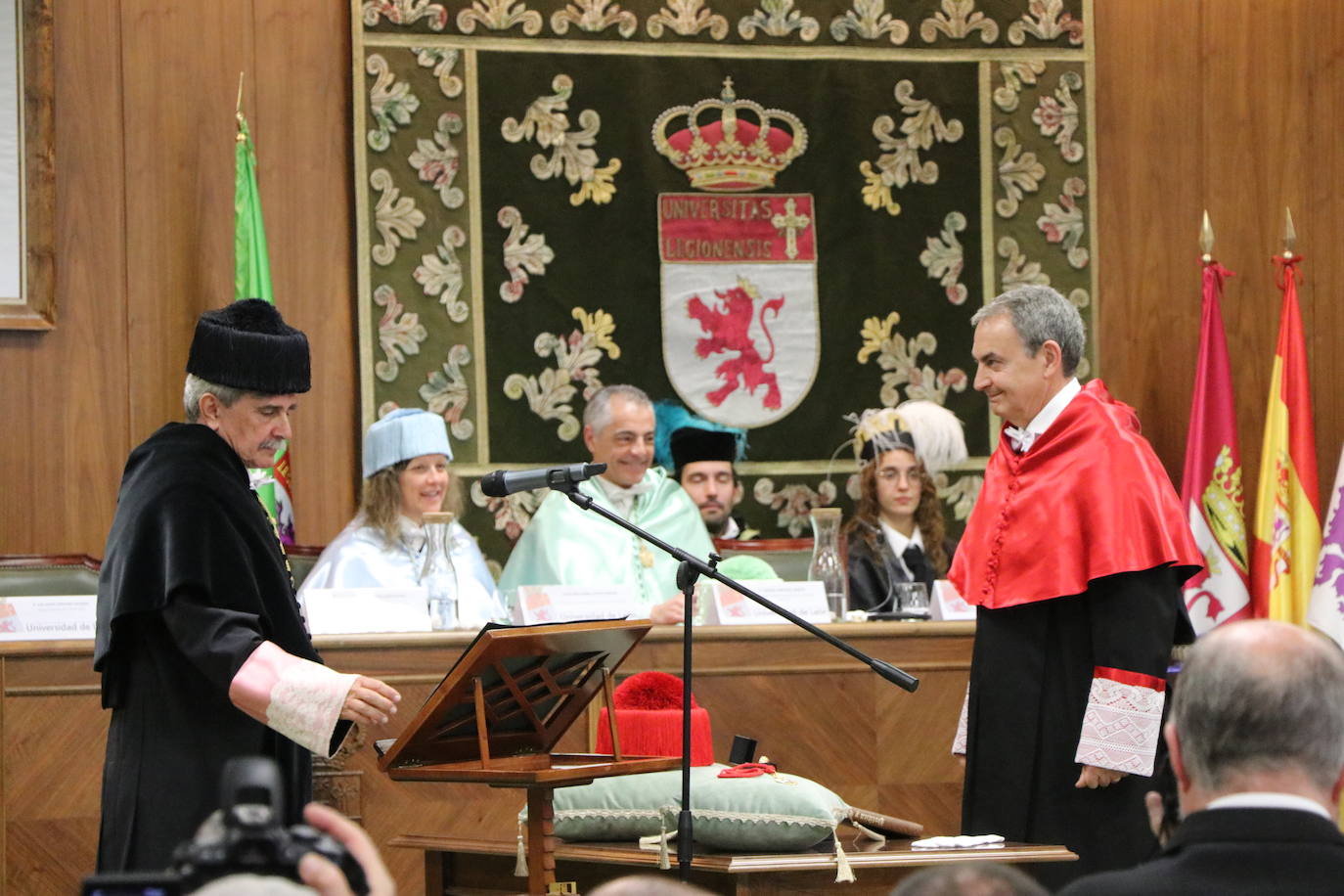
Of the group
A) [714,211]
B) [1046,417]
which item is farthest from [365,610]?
[714,211]

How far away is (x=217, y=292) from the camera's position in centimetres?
656

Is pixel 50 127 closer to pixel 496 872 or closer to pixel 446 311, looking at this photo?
pixel 446 311

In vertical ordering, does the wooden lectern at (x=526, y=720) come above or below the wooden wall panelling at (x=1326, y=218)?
below

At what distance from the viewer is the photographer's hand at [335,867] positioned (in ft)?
4.30

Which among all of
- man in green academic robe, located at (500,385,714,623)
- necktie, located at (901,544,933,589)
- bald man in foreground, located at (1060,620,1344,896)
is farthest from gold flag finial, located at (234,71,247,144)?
bald man in foreground, located at (1060,620,1344,896)

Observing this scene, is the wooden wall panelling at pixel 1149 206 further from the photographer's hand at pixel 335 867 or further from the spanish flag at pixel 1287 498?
the photographer's hand at pixel 335 867

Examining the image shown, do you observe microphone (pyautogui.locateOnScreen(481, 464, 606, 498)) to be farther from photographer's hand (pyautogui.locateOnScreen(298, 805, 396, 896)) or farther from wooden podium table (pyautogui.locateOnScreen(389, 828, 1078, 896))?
photographer's hand (pyautogui.locateOnScreen(298, 805, 396, 896))

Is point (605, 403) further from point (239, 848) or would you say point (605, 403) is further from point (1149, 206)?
point (239, 848)

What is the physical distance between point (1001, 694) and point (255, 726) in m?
1.55

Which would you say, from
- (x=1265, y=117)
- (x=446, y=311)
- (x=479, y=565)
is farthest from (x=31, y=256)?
(x=1265, y=117)

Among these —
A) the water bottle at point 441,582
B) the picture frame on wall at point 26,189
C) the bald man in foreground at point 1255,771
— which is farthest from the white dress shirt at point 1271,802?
the picture frame on wall at point 26,189

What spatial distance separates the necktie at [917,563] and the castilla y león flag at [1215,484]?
3.73 ft

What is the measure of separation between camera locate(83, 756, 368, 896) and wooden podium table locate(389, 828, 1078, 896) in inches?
78.9

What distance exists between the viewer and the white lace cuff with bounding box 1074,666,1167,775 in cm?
351
